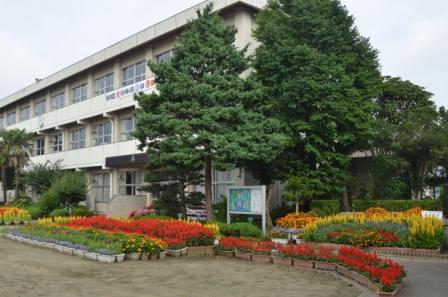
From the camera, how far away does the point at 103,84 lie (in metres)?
41.3

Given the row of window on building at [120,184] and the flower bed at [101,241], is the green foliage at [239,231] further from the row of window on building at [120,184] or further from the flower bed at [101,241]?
the row of window on building at [120,184]

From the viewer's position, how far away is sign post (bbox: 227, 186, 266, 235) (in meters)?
20.9

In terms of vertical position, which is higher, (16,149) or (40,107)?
(40,107)

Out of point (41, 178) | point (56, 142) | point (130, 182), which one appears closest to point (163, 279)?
point (130, 182)

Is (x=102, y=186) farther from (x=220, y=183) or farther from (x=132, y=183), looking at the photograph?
(x=220, y=183)

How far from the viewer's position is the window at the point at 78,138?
43.4 m

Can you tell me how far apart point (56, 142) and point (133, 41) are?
1720 cm

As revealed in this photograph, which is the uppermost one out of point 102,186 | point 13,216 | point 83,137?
point 83,137

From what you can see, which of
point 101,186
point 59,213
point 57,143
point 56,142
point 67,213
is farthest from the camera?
point 56,142

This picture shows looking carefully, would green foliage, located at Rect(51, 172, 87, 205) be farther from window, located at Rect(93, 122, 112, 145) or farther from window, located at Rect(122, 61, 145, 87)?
window, located at Rect(122, 61, 145, 87)

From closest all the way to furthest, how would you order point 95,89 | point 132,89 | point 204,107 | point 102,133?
point 204,107 → point 132,89 → point 102,133 → point 95,89

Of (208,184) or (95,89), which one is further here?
(95,89)

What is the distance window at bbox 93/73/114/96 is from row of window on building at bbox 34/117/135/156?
2.75 metres

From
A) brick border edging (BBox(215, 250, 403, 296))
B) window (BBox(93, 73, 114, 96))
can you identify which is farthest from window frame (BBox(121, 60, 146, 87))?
brick border edging (BBox(215, 250, 403, 296))
